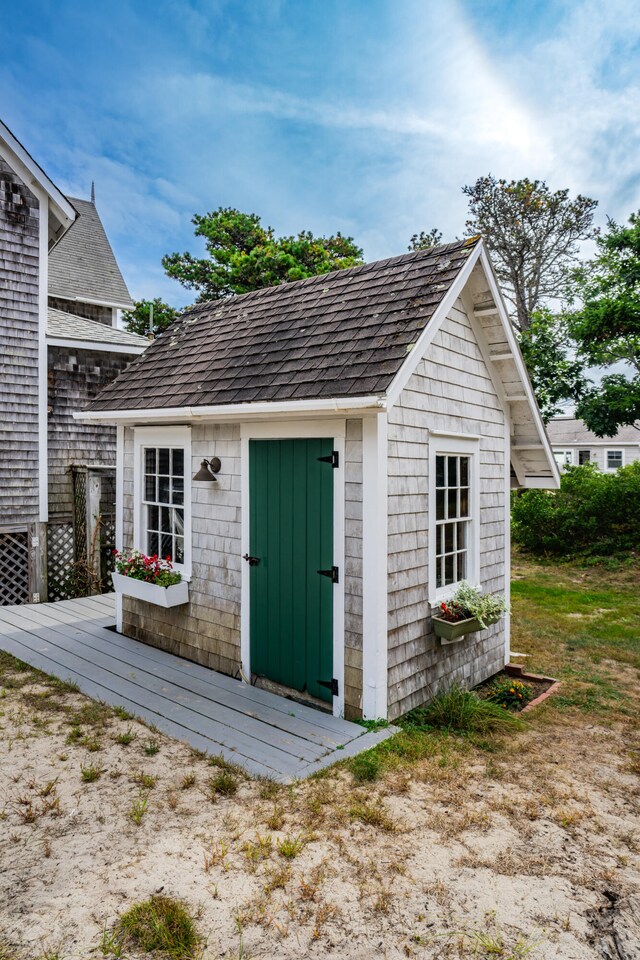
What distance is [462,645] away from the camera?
5.59m

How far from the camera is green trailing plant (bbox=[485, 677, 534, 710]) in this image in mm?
5510

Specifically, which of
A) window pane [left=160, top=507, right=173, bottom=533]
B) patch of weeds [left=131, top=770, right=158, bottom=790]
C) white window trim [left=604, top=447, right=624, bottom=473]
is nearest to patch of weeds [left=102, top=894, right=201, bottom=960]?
patch of weeds [left=131, top=770, right=158, bottom=790]

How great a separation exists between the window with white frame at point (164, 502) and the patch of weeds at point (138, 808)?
2841 mm

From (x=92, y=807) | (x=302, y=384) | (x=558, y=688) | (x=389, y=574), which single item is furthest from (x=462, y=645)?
(x=92, y=807)

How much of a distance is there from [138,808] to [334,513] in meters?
2.36

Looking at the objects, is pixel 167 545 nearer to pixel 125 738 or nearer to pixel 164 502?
pixel 164 502

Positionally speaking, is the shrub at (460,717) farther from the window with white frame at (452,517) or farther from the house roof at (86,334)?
the house roof at (86,334)

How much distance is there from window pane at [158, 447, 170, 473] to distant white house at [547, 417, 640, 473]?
975 inches

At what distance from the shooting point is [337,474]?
4.51 meters

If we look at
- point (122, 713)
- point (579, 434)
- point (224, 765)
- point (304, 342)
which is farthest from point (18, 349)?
point (579, 434)

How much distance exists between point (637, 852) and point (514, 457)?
468cm

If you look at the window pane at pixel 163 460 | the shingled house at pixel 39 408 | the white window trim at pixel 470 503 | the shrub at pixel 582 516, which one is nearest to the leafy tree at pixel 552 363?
the shrub at pixel 582 516

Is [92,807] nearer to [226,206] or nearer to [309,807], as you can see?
[309,807]

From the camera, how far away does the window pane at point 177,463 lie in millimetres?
6051
